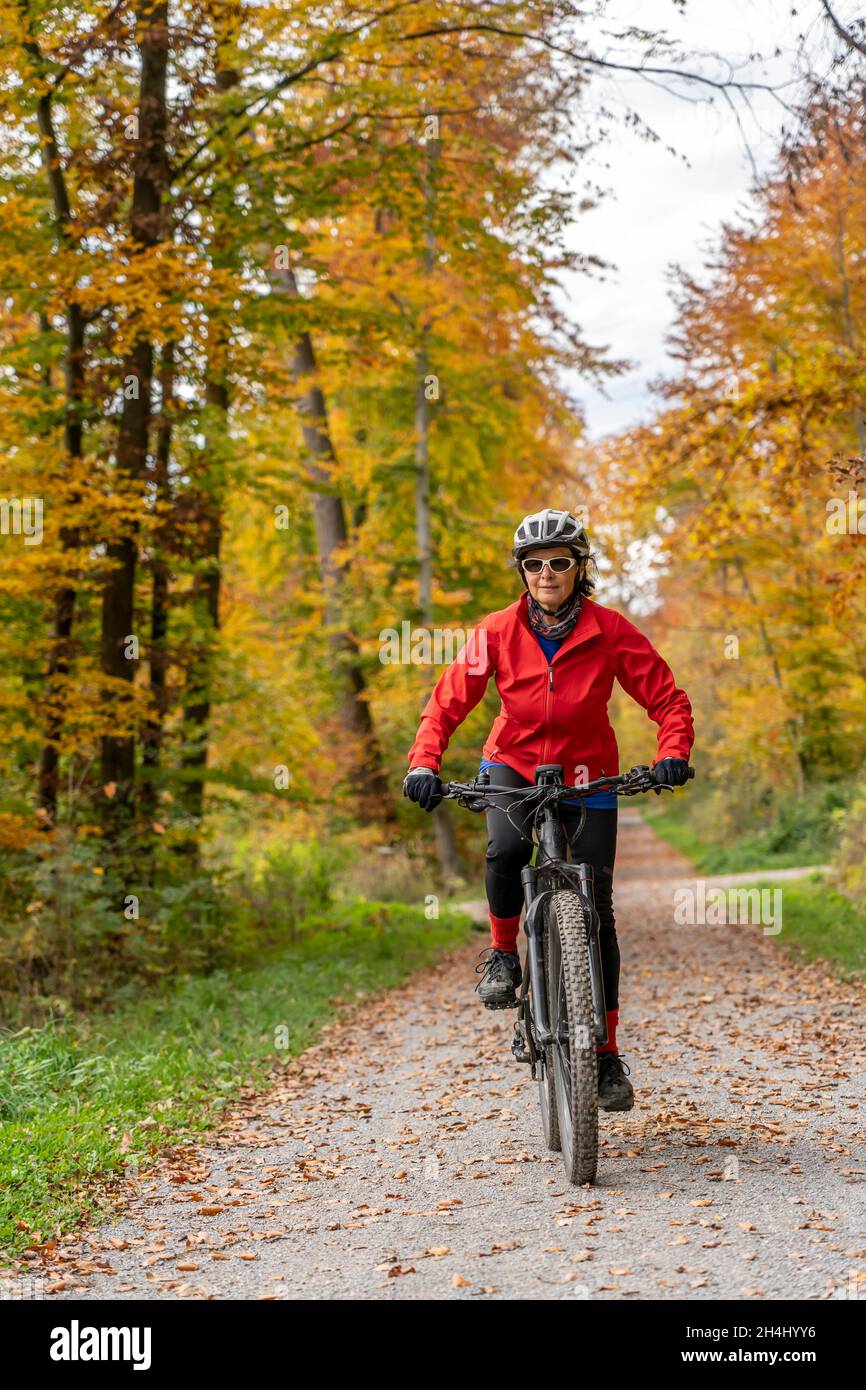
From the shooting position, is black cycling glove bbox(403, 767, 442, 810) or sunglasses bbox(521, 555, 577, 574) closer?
black cycling glove bbox(403, 767, 442, 810)

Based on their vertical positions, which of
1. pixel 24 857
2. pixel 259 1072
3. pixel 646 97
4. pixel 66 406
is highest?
pixel 646 97

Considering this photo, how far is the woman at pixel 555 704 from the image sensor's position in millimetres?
5492

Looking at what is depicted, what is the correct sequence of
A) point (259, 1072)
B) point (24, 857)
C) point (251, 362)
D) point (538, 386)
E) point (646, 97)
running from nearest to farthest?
point (259, 1072) → point (24, 857) → point (646, 97) → point (251, 362) → point (538, 386)

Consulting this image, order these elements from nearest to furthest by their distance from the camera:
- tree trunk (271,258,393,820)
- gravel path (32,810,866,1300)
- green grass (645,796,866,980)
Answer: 1. gravel path (32,810,866,1300)
2. green grass (645,796,866,980)
3. tree trunk (271,258,393,820)

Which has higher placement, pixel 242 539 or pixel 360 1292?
pixel 242 539

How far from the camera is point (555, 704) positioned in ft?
18.1

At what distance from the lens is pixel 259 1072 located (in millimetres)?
7926

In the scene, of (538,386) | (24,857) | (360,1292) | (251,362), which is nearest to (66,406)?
(251,362)

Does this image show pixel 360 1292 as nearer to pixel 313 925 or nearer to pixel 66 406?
pixel 66 406

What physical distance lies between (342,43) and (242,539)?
521 inches

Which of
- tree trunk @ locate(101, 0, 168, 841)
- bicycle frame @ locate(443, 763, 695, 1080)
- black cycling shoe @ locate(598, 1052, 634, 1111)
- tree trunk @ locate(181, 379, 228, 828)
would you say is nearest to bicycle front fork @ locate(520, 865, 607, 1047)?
bicycle frame @ locate(443, 763, 695, 1080)

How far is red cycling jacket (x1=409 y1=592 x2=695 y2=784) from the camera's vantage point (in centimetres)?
551

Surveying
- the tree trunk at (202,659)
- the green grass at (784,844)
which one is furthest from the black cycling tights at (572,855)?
the green grass at (784,844)

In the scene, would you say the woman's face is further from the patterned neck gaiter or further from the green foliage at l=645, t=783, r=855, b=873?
the green foliage at l=645, t=783, r=855, b=873
